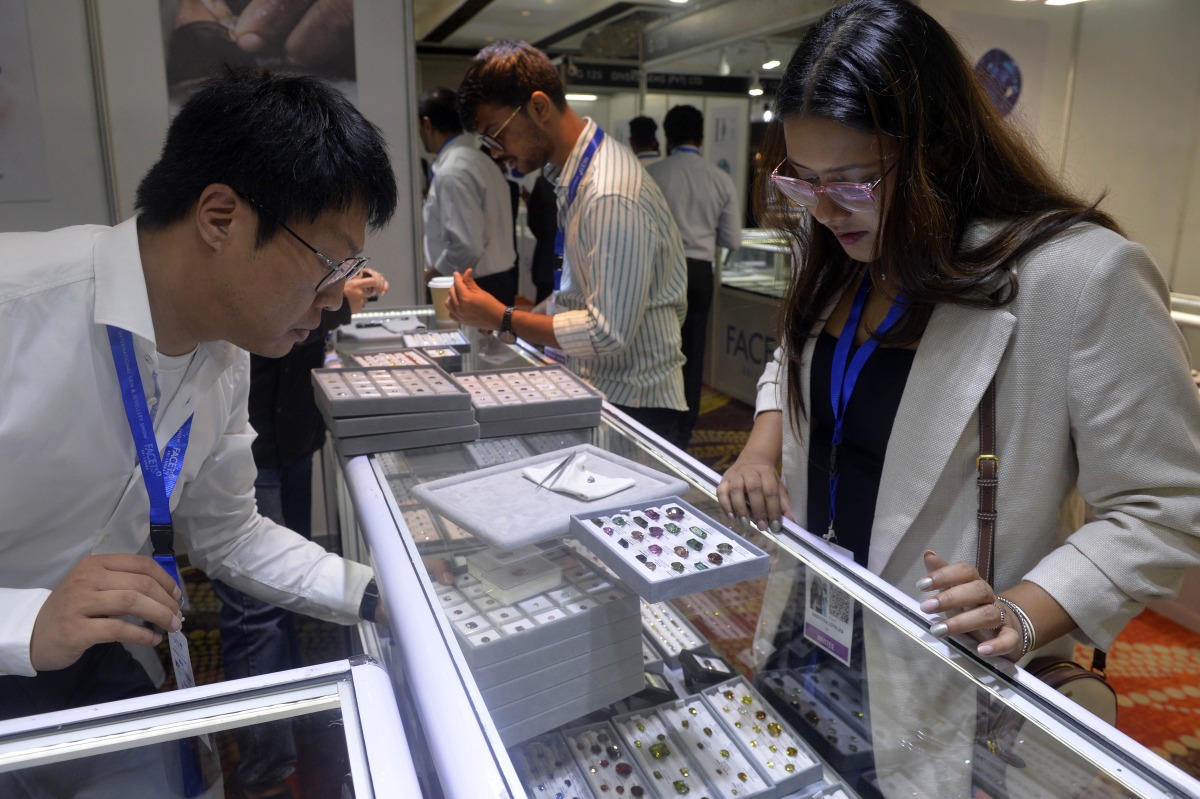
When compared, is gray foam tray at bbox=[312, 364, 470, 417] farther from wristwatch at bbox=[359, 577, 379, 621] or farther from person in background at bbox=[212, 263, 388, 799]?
person in background at bbox=[212, 263, 388, 799]

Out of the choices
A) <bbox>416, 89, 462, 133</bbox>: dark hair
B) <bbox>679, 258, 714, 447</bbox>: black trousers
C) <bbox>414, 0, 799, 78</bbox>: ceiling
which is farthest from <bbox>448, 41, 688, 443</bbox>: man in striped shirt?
<bbox>414, 0, 799, 78</bbox>: ceiling

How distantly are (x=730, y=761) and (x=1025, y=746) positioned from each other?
37cm

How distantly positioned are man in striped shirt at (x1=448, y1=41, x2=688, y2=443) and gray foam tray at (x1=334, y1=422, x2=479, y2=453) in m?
0.72

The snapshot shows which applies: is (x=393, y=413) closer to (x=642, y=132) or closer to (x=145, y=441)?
(x=145, y=441)

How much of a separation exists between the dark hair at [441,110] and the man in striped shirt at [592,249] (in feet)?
8.04

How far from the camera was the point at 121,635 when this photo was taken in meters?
0.99

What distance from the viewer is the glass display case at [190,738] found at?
2.48 feet

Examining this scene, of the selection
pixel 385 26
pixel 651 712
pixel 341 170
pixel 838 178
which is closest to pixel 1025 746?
pixel 651 712

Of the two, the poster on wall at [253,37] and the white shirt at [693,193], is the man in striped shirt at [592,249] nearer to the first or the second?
the poster on wall at [253,37]

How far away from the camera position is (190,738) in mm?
800

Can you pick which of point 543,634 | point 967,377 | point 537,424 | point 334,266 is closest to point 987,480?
point 967,377

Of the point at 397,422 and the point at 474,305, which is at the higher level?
the point at 474,305

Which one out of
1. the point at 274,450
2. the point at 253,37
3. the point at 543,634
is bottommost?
the point at 274,450

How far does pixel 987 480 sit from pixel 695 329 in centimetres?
328
